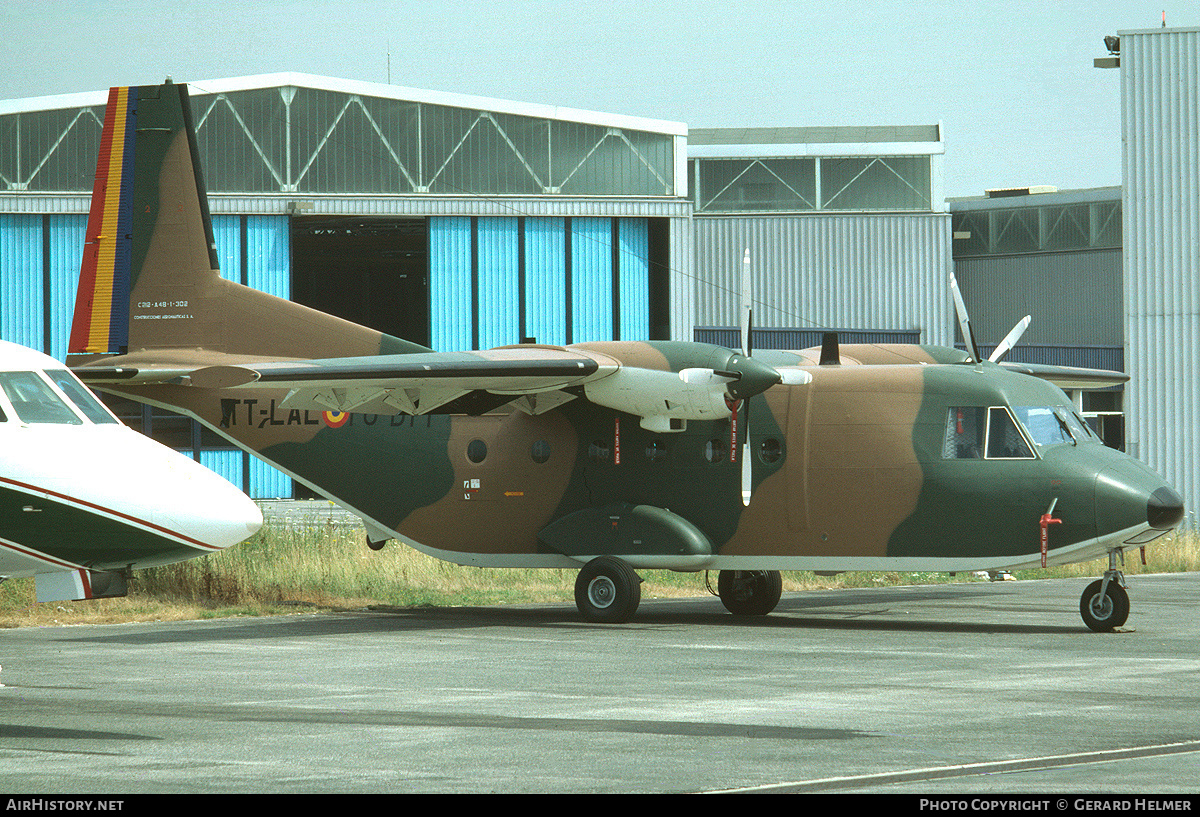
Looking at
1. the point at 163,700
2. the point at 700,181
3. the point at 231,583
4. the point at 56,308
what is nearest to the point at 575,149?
the point at 700,181

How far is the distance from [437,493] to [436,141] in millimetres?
17649

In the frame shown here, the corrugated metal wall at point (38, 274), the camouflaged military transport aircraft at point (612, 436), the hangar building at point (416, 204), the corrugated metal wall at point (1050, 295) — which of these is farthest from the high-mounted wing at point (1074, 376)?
the corrugated metal wall at point (1050, 295)

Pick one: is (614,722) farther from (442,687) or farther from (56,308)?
(56,308)

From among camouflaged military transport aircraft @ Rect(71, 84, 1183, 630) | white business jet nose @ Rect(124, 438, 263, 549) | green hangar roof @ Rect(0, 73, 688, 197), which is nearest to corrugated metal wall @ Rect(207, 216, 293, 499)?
green hangar roof @ Rect(0, 73, 688, 197)

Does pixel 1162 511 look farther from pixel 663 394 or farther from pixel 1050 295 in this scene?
pixel 1050 295

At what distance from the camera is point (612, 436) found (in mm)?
18047

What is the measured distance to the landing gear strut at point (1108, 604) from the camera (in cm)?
1608

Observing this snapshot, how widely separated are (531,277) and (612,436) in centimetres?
1922

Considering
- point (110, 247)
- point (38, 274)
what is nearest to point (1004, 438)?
point (110, 247)

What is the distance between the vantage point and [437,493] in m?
18.9

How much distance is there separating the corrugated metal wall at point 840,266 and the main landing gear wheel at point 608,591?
28.0 meters

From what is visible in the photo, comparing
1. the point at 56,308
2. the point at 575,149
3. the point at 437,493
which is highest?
the point at 575,149

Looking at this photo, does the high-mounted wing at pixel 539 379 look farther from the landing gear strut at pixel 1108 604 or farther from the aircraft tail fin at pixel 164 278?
the landing gear strut at pixel 1108 604

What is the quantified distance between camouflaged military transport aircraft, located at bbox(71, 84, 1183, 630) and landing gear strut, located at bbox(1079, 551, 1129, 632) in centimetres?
3
